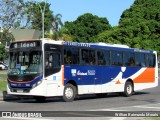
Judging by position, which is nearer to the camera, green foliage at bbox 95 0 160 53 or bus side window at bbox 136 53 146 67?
bus side window at bbox 136 53 146 67

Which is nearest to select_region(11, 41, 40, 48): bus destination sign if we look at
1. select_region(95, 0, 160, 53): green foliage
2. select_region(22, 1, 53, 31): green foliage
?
select_region(22, 1, 53, 31): green foliage

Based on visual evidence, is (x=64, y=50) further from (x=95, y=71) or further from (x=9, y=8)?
→ (x=9, y=8)

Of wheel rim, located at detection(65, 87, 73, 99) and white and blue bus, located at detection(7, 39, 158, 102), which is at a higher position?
white and blue bus, located at detection(7, 39, 158, 102)

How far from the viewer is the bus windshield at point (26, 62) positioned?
758 inches

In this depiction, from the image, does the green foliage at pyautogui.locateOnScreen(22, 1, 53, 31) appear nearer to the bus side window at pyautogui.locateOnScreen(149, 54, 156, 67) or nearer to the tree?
the tree

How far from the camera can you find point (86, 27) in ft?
325

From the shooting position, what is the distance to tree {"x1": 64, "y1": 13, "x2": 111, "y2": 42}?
97.0m

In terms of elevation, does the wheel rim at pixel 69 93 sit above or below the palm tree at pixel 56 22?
below

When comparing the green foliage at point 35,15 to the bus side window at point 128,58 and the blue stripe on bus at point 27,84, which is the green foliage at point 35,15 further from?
the blue stripe on bus at point 27,84

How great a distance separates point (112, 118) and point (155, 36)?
61650 millimetres

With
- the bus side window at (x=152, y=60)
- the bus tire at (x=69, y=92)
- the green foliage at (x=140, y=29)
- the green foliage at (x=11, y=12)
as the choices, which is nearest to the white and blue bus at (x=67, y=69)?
the bus tire at (x=69, y=92)

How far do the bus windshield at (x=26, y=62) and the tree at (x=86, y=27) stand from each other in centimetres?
7567

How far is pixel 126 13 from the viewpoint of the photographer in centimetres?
8050

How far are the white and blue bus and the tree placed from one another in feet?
234
